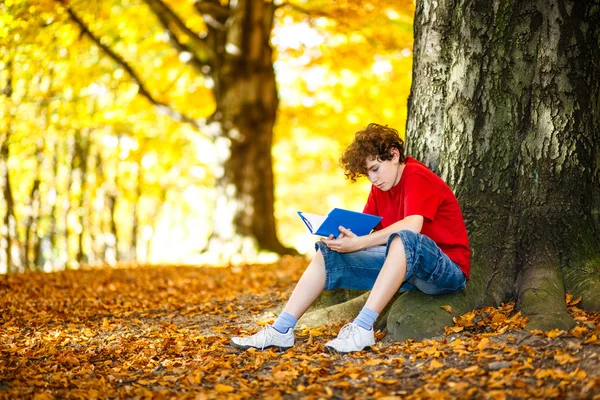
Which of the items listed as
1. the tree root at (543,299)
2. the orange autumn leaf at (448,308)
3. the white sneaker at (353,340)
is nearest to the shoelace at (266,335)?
the white sneaker at (353,340)

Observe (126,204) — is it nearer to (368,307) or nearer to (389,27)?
(389,27)

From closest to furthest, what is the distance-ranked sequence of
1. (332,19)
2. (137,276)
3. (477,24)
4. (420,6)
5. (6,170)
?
(477,24), (420,6), (137,276), (332,19), (6,170)

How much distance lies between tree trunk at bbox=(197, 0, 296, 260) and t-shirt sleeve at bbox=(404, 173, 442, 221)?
674 centimetres

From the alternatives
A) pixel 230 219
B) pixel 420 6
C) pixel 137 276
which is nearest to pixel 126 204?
pixel 230 219

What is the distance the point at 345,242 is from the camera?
3.81 m

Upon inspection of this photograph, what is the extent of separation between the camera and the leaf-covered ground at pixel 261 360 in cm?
305

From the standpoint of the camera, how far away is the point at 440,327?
3.87 metres

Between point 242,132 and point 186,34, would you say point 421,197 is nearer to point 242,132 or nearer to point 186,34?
point 242,132

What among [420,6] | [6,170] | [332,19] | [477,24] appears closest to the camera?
[477,24]

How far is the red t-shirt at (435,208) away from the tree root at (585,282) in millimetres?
725

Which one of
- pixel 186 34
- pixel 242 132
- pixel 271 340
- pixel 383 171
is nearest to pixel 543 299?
pixel 383 171

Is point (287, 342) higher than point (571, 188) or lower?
lower

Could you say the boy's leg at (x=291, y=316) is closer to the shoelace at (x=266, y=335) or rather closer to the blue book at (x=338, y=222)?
the shoelace at (x=266, y=335)

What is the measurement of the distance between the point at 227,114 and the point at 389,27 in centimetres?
334
